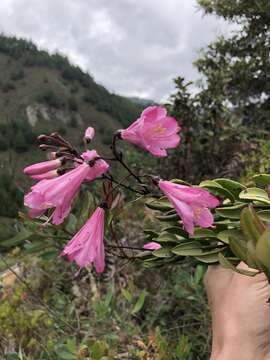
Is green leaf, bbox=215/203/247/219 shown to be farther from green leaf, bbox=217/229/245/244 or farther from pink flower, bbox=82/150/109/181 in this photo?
pink flower, bbox=82/150/109/181

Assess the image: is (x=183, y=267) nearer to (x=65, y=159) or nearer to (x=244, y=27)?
(x=65, y=159)

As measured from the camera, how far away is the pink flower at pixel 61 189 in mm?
669

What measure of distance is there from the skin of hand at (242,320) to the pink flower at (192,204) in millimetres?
138

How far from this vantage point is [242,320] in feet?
2.41

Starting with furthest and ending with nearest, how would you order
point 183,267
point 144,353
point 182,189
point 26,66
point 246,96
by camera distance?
point 26,66
point 246,96
point 183,267
point 144,353
point 182,189

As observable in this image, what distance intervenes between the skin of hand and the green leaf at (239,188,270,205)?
11cm

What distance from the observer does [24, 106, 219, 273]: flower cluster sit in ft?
2.20

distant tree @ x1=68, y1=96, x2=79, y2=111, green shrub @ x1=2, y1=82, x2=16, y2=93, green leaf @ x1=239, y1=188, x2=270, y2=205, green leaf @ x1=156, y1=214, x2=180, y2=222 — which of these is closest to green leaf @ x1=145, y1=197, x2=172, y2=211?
green leaf @ x1=156, y1=214, x2=180, y2=222

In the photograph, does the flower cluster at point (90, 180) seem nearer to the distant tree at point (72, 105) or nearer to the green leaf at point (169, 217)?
the green leaf at point (169, 217)

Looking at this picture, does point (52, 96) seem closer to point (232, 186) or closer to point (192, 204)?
point (232, 186)

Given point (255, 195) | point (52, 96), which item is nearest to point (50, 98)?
point (52, 96)

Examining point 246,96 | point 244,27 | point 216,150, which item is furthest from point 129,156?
point 244,27

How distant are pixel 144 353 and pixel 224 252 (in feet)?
2.53

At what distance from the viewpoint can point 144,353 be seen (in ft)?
4.69
